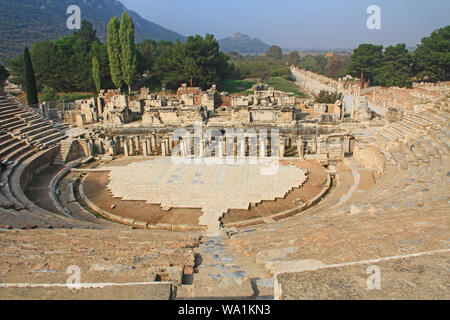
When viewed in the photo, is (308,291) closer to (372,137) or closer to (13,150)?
(372,137)

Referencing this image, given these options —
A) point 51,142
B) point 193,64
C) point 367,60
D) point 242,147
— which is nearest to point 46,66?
point 193,64

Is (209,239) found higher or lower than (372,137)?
lower

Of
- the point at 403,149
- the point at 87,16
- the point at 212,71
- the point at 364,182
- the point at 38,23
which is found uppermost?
the point at 87,16

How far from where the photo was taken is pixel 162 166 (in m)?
17.6

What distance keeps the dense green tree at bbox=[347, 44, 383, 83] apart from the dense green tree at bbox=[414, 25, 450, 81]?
4847 millimetres

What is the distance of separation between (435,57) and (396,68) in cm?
468

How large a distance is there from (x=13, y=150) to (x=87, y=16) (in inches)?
7038

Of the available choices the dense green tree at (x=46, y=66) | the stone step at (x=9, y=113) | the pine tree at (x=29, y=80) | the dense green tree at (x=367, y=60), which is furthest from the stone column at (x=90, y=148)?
the dense green tree at (x=367, y=60)

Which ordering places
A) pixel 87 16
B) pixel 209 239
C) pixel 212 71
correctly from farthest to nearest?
pixel 87 16 → pixel 212 71 → pixel 209 239

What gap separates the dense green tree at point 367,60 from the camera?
4809 centimetres

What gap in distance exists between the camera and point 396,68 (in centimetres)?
4491

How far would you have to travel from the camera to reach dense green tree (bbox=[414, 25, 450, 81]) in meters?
41.0

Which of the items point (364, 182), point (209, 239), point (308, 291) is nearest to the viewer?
point (308, 291)

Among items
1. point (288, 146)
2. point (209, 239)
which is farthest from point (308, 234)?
point (288, 146)
